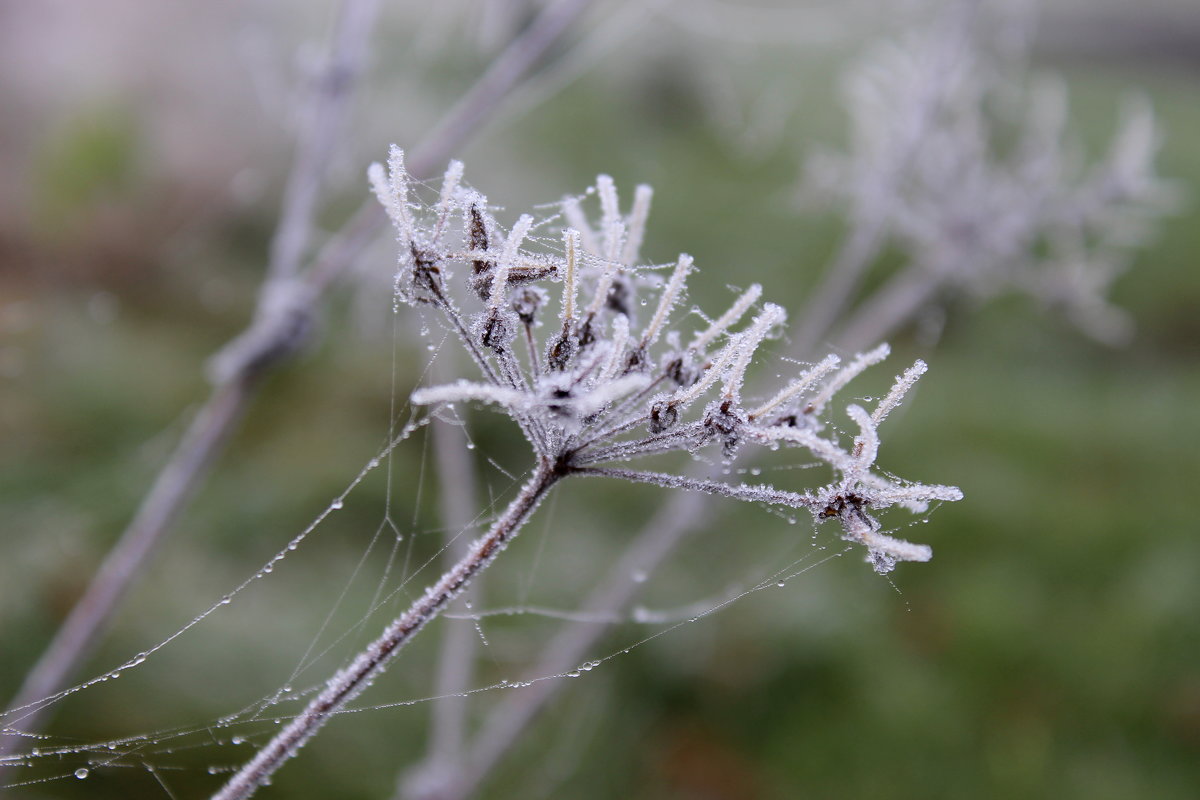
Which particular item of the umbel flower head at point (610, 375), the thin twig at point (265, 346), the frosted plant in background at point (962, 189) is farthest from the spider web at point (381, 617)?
the umbel flower head at point (610, 375)

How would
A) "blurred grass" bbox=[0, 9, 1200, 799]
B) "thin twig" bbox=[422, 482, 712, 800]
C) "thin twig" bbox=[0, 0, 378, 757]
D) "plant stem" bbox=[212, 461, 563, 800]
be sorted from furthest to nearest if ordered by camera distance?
"blurred grass" bbox=[0, 9, 1200, 799], "thin twig" bbox=[422, 482, 712, 800], "thin twig" bbox=[0, 0, 378, 757], "plant stem" bbox=[212, 461, 563, 800]

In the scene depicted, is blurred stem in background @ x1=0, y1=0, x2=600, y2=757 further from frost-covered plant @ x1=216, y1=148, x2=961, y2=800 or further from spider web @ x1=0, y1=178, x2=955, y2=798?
frost-covered plant @ x1=216, y1=148, x2=961, y2=800

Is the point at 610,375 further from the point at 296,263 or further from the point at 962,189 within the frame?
the point at 962,189

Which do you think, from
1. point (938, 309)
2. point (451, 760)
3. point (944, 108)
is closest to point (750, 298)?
point (451, 760)

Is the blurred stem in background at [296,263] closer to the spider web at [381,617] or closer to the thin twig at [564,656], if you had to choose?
the spider web at [381,617]

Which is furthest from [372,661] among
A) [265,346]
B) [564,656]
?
[564,656]

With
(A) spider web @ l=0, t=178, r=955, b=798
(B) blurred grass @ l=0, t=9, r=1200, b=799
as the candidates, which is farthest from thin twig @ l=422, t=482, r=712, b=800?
(B) blurred grass @ l=0, t=9, r=1200, b=799

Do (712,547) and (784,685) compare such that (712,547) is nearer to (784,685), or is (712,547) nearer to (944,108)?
(784,685)
